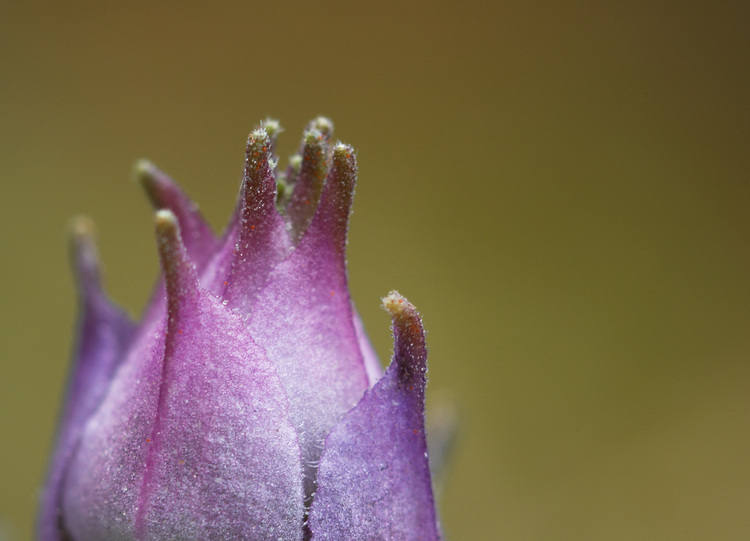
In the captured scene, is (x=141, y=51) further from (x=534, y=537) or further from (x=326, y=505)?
(x=326, y=505)

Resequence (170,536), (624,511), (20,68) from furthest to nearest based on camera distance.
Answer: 1. (20,68)
2. (624,511)
3. (170,536)

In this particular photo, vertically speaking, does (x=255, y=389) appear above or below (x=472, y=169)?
below

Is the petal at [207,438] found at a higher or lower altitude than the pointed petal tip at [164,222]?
lower

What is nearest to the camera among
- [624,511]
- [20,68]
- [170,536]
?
[170,536]

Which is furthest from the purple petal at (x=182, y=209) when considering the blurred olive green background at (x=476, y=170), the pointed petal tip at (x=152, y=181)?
the blurred olive green background at (x=476, y=170)

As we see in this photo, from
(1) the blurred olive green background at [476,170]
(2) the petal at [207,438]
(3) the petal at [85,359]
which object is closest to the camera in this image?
(2) the petal at [207,438]

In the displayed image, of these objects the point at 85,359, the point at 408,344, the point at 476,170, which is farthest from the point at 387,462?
the point at 476,170

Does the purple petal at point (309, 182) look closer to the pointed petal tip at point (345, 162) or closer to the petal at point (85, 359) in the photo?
the pointed petal tip at point (345, 162)

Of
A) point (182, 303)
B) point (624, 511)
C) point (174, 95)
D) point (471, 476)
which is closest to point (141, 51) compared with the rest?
point (174, 95)

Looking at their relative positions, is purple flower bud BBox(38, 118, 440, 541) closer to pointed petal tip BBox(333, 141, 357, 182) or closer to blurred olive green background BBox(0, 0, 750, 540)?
pointed petal tip BBox(333, 141, 357, 182)
